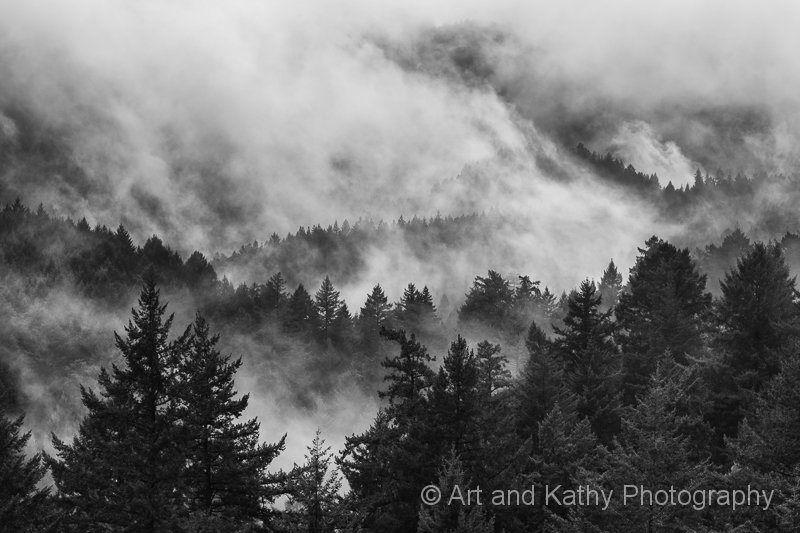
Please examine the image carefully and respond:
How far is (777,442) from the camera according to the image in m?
21.8

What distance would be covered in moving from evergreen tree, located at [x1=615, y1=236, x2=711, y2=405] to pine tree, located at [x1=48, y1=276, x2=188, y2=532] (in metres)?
28.1

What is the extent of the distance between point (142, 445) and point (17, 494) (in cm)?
380

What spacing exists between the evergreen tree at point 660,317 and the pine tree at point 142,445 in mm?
28062

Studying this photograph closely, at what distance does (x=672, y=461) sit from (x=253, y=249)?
180388 mm

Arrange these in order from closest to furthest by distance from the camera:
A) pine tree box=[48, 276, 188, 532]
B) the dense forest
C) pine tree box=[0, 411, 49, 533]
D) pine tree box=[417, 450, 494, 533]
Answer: pine tree box=[0, 411, 49, 533], pine tree box=[48, 276, 188, 532], the dense forest, pine tree box=[417, 450, 494, 533]

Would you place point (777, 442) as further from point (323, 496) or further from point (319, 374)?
point (319, 374)

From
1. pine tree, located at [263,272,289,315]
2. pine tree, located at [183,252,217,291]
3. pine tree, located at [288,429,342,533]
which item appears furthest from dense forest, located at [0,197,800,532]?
pine tree, located at [183,252,217,291]

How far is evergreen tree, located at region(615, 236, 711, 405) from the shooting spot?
4319 centimetres

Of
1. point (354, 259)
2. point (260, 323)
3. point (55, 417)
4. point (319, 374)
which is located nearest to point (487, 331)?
point (319, 374)

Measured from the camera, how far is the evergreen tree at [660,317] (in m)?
43.2

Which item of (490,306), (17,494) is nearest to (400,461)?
(17,494)

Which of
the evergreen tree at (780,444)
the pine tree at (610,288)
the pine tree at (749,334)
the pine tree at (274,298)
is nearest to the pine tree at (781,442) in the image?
the evergreen tree at (780,444)

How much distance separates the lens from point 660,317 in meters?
44.6

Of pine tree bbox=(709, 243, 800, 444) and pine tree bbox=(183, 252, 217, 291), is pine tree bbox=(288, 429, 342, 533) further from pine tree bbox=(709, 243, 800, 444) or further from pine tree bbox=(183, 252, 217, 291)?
pine tree bbox=(183, 252, 217, 291)
